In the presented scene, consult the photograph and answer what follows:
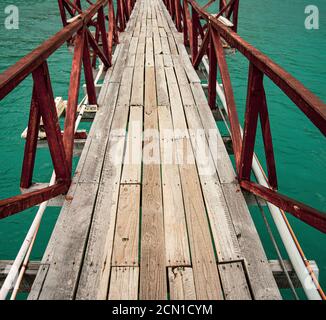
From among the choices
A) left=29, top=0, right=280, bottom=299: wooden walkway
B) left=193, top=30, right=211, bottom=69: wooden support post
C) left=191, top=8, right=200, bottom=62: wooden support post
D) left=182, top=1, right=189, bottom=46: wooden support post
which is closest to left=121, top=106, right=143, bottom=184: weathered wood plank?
left=29, top=0, right=280, bottom=299: wooden walkway

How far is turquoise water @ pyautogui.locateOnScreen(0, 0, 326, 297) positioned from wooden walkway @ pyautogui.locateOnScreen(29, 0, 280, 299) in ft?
10.1

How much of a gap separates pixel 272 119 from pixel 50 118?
9.25 meters

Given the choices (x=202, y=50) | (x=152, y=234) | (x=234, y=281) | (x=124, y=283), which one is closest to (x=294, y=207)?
(x=234, y=281)

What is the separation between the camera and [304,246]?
220 inches

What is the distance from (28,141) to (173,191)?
56.0 inches

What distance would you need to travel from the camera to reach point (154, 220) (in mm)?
2514

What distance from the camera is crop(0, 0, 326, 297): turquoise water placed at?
5.80m

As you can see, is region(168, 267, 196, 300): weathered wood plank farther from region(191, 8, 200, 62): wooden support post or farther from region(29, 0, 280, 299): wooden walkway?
region(191, 8, 200, 62): wooden support post

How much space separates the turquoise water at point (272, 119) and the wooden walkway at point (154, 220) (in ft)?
10.1

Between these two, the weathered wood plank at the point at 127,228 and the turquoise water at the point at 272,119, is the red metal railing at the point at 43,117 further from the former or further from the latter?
the turquoise water at the point at 272,119

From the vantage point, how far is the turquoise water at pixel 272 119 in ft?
19.0

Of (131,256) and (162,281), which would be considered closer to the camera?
(162,281)
